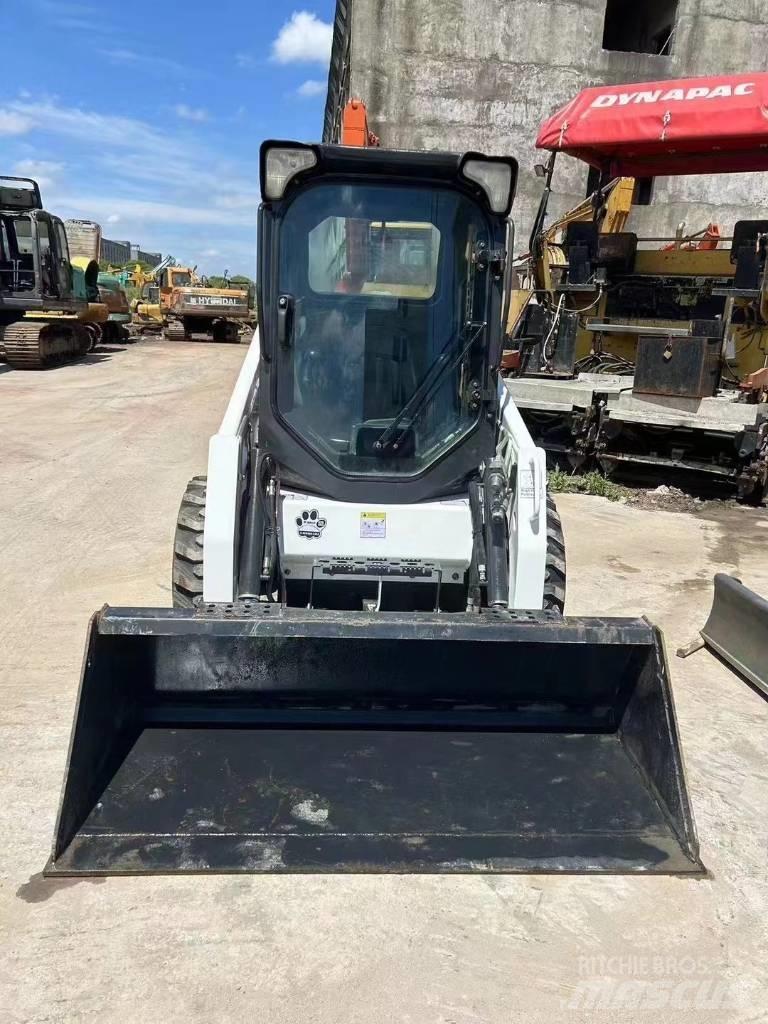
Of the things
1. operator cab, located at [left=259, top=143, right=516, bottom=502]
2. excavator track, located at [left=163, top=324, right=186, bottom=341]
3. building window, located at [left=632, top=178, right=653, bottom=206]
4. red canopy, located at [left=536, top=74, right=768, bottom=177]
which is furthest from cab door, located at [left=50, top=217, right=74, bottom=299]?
operator cab, located at [left=259, top=143, right=516, bottom=502]

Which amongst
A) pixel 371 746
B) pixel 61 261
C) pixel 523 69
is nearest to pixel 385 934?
pixel 371 746

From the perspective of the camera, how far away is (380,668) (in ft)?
9.80

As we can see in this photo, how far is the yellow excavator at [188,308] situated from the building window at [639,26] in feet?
41.6

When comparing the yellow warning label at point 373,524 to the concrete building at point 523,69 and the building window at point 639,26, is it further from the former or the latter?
the building window at point 639,26

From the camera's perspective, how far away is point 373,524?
359cm

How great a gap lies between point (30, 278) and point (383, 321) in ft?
50.2

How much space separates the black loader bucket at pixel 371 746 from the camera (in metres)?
2.58

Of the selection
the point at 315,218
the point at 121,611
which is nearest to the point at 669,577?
the point at 315,218

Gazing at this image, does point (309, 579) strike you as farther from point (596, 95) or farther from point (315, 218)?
point (596, 95)

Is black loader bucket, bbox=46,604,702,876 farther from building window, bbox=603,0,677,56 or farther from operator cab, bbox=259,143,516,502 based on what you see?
building window, bbox=603,0,677,56

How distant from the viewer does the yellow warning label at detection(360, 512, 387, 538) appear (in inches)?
141

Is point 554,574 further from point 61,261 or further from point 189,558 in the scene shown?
point 61,261

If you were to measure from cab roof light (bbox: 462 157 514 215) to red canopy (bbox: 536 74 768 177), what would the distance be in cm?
537

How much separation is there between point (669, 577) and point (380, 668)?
357cm
